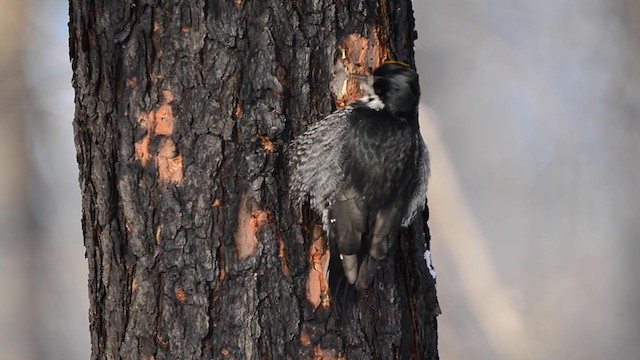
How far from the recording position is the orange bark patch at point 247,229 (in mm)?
A: 1795

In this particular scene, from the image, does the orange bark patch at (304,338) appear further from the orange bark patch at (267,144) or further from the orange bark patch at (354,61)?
the orange bark patch at (354,61)

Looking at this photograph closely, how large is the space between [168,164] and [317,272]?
1.48ft

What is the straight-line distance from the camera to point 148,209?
71.2 inches

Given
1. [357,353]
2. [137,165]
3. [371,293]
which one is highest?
[137,165]

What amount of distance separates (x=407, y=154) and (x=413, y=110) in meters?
0.13

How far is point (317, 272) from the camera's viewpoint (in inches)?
73.0

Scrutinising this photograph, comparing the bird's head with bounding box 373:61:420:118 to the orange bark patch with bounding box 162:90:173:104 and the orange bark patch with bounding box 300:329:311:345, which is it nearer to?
the orange bark patch with bounding box 162:90:173:104

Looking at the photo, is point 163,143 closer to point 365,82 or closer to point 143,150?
point 143,150

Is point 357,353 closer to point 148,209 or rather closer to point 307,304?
point 307,304

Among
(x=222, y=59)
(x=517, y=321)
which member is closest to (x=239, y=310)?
(x=222, y=59)

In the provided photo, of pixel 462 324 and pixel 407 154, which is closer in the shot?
pixel 407 154

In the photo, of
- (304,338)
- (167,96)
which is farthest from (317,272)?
(167,96)

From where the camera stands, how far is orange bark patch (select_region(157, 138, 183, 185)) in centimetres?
180

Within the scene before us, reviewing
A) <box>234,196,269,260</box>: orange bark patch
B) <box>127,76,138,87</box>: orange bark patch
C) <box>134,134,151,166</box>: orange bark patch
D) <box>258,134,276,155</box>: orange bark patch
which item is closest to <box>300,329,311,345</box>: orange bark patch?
<box>234,196,269,260</box>: orange bark patch
